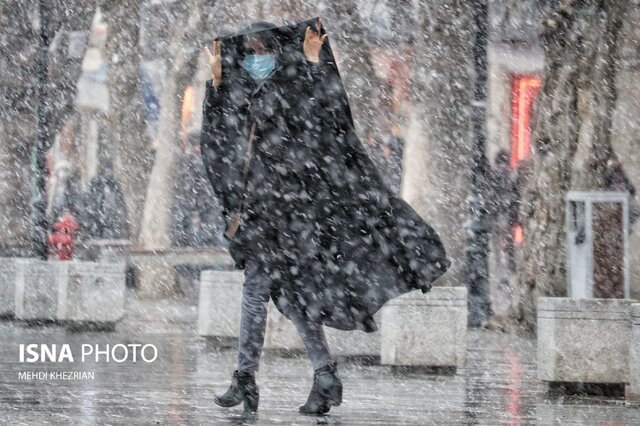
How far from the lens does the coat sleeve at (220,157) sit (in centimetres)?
973

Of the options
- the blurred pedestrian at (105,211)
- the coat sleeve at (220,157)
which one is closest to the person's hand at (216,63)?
the coat sleeve at (220,157)

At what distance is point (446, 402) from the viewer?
1093cm

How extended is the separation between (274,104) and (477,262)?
33.8ft

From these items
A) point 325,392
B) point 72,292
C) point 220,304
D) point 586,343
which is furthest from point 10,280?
point 325,392

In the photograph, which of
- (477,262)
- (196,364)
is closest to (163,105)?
(477,262)

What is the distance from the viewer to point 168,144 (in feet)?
89.6

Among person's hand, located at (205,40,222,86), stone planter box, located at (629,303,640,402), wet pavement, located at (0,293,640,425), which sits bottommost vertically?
wet pavement, located at (0,293,640,425)

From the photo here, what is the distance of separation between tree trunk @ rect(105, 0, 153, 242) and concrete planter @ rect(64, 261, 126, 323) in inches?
362

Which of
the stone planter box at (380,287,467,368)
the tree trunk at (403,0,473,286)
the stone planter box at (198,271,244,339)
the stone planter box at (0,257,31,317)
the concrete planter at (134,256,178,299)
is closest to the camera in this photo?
the stone planter box at (380,287,467,368)

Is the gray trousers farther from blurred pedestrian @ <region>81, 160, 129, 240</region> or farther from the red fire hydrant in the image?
blurred pedestrian @ <region>81, 160, 129, 240</region>

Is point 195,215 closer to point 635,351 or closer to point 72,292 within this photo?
point 72,292

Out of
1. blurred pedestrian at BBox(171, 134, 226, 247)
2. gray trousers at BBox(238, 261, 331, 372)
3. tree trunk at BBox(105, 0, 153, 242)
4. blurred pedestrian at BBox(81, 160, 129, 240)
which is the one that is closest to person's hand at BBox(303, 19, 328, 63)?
gray trousers at BBox(238, 261, 331, 372)

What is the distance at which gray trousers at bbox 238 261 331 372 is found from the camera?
971 cm

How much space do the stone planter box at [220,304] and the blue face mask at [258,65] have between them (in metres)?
6.05
